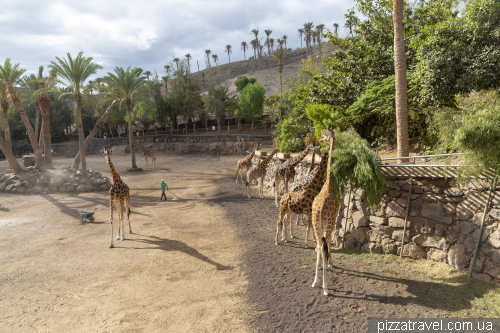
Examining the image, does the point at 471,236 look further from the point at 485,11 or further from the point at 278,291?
the point at 485,11

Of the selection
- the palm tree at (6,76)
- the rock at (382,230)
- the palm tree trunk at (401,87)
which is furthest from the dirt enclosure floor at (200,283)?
the palm tree at (6,76)

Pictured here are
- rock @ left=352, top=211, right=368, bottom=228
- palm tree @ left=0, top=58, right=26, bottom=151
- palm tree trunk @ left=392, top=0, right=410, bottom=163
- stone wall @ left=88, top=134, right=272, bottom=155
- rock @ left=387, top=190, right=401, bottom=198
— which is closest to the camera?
rock @ left=387, top=190, right=401, bottom=198

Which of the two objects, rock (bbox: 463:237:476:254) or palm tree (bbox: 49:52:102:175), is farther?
palm tree (bbox: 49:52:102:175)

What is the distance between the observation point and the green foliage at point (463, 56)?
30.8 feet

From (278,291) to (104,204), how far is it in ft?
43.9

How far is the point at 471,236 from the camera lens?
673 cm

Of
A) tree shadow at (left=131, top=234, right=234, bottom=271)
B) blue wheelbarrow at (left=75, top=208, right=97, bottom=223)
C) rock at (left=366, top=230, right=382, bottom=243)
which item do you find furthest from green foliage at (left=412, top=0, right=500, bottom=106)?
blue wheelbarrow at (left=75, top=208, right=97, bottom=223)

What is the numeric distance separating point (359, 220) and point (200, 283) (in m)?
5.14

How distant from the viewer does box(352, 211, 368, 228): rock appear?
8.79 meters

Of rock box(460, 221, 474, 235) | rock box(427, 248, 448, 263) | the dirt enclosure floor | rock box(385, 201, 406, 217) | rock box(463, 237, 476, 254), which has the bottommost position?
the dirt enclosure floor

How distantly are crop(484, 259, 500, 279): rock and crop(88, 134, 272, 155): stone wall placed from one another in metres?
31.9

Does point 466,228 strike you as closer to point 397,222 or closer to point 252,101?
point 397,222

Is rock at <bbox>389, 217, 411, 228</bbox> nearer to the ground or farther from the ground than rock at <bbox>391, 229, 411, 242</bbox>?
farther from the ground

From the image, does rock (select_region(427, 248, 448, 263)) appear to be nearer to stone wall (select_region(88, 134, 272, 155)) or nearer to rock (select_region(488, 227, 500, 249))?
rock (select_region(488, 227, 500, 249))
